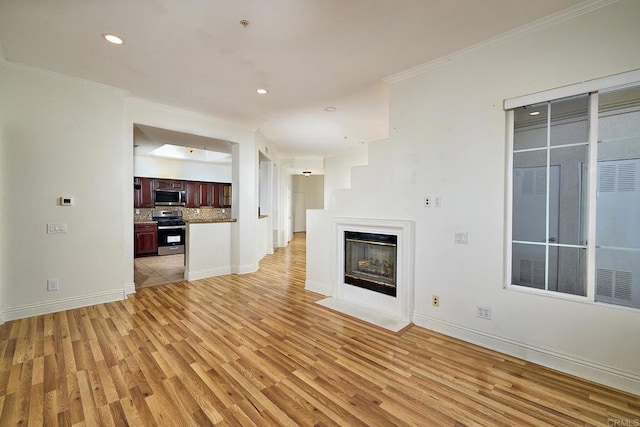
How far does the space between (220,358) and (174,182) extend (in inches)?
279

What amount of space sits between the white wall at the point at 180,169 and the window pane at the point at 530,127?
847 centimetres

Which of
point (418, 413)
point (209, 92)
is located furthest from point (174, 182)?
point (418, 413)

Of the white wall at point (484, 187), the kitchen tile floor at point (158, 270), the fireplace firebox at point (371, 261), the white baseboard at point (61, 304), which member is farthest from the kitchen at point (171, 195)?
the white wall at point (484, 187)

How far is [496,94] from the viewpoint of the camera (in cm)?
260

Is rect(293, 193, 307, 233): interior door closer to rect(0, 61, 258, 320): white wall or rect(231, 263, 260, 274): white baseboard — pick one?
rect(231, 263, 260, 274): white baseboard

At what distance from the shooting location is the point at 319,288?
4.26 m

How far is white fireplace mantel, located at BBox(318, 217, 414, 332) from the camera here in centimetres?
315

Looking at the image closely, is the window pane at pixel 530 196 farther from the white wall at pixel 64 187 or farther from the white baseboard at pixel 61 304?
the white baseboard at pixel 61 304

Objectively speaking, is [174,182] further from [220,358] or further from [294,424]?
[294,424]

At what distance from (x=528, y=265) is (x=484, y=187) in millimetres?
813

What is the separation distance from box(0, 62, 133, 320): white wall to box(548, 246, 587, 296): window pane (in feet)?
16.8

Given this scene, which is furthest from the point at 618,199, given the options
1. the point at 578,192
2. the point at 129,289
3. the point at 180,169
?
the point at 180,169

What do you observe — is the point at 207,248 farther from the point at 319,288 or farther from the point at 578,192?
the point at 578,192

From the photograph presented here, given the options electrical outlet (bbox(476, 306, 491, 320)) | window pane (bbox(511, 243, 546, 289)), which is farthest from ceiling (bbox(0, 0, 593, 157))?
electrical outlet (bbox(476, 306, 491, 320))
